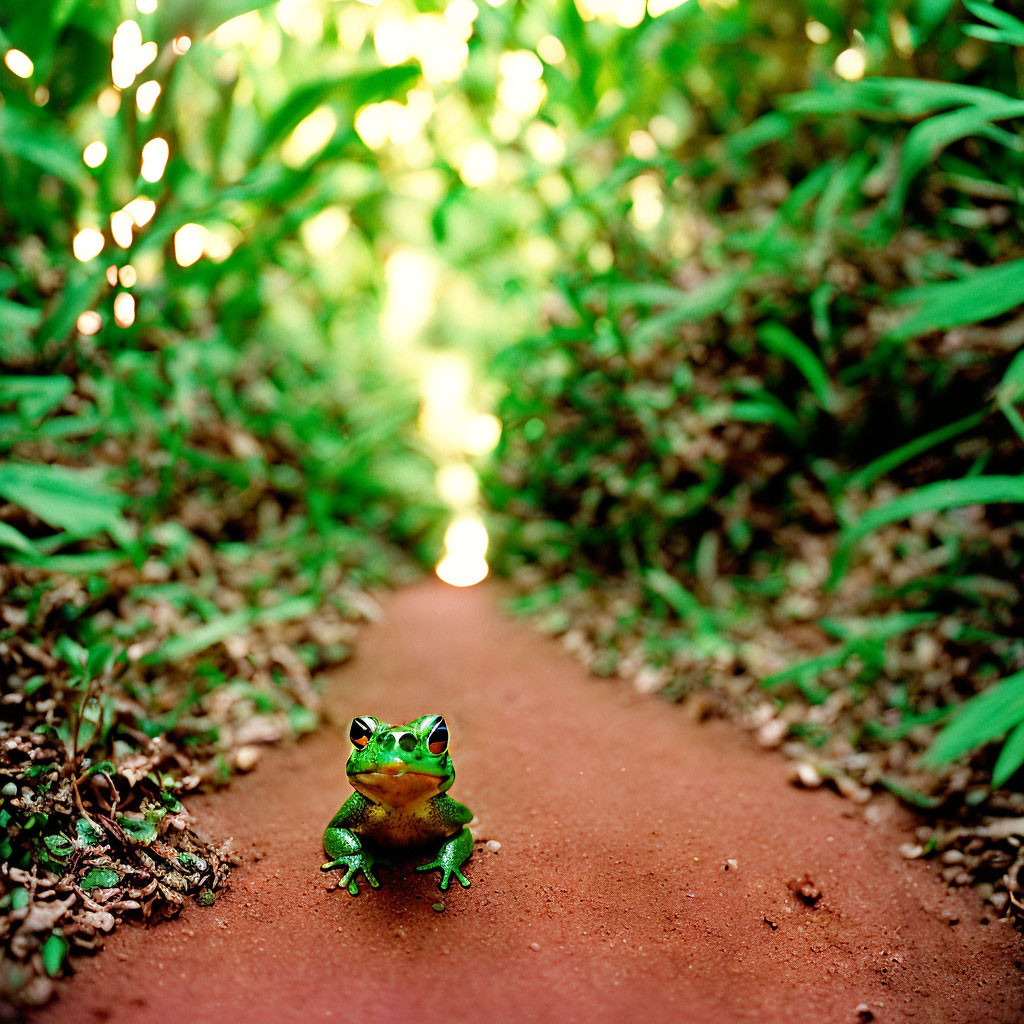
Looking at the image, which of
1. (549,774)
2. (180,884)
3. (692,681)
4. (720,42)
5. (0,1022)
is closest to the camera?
(0,1022)

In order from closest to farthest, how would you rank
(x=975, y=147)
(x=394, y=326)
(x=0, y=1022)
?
(x=0, y=1022)
(x=975, y=147)
(x=394, y=326)

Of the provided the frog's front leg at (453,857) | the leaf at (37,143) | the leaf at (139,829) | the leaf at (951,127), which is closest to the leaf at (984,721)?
the frog's front leg at (453,857)

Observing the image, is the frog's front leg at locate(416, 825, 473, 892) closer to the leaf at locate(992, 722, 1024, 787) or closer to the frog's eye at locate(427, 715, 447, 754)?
the frog's eye at locate(427, 715, 447, 754)

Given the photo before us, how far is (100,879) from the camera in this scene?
1.70m

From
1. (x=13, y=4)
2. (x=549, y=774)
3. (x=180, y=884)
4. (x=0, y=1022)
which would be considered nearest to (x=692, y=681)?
(x=549, y=774)

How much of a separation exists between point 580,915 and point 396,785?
514 millimetres

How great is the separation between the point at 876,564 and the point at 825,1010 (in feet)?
5.90

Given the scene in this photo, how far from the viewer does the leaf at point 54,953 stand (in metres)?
1.51

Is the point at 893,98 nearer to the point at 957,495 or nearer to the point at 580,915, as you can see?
the point at 957,495

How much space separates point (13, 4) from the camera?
2.48m

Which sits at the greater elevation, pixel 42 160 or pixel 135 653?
pixel 42 160

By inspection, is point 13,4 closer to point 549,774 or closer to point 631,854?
point 549,774

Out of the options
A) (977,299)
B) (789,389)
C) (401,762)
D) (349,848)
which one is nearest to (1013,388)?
(977,299)

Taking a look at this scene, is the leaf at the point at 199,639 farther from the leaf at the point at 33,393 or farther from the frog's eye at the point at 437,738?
the frog's eye at the point at 437,738
